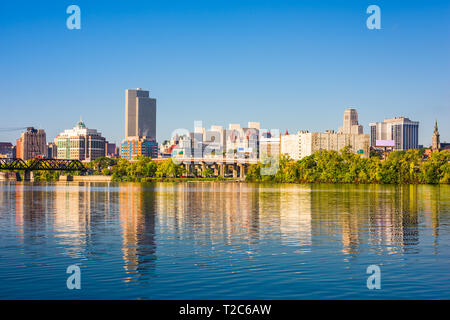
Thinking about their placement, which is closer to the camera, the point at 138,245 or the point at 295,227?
the point at 138,245

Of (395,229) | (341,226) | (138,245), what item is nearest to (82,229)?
(138,245)

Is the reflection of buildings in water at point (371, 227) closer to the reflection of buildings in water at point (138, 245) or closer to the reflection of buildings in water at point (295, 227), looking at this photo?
the reflection of buildings in water at point (295, 227)

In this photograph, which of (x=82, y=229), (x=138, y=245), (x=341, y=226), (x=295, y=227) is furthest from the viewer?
(x=341, y=226)

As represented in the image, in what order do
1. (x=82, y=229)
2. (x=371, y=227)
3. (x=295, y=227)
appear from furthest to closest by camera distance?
1. (x=371, y=227)
2. (x=295, y=227)
3. (x=82, y=229)

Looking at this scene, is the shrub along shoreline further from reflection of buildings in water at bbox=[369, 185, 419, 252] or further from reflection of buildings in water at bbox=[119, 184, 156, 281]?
reflection of buildings in water at bbox=[119, 184, 156, 281]

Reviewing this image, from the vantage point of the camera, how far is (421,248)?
28.9 metres

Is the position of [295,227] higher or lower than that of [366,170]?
lower

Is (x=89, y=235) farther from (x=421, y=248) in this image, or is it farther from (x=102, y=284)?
(x=421, y=248)

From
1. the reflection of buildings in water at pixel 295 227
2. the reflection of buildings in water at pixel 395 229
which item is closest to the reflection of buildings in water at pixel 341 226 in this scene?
the reflection of buildings in water at pixel 295 227

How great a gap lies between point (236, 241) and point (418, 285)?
1265 cm

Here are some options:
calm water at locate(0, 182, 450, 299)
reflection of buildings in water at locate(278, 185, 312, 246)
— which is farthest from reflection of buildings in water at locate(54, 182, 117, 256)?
reflection of buildings in water at locate(278, 185, 312, 246)

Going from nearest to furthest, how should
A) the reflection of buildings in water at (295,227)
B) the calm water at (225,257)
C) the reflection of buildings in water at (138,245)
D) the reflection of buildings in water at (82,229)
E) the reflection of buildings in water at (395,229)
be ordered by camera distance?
1. the calm water at (225,257)
2. the reflection of buildings in water at (138,245)
3. the reflection of buildings in water at (82,229)
4. the reflection of buildings in water at (395,229)
5. the reflection of buildings in water at (295,227)

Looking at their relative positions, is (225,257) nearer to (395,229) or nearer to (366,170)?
(395,229)

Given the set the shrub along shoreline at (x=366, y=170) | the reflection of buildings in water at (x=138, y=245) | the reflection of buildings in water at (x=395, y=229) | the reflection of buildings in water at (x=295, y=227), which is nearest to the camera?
the reflection of buildings in water at (x=138, y=245)
